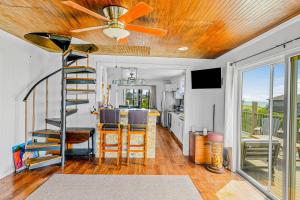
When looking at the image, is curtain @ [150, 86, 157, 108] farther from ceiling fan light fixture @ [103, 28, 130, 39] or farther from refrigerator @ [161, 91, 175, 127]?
ceiling fan light fixture @ [103, 28, 130, 39]

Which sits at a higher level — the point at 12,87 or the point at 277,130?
the point at 12,87

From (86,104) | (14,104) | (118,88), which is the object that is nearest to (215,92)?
(86,104)

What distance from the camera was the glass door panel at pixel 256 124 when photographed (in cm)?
285

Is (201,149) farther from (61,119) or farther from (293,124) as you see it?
(61,119)

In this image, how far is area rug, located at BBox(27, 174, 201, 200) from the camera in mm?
2537

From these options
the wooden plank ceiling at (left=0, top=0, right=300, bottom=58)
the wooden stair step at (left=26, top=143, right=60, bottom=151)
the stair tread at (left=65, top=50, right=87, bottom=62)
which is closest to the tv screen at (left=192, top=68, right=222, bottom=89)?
the wooden plank ceiling at (left=0, top=0, right=300, bottom=58)

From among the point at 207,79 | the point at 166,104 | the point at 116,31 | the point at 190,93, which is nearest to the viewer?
the point at 116,31

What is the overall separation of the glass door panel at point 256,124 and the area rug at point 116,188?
121 centimetres

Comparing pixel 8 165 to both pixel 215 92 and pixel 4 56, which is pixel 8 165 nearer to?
pixel 4 56

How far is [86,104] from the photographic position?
4.27 metres

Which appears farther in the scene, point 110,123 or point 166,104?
point 166,104

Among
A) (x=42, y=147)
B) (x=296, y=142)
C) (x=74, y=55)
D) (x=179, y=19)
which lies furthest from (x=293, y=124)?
(x=42, y=147)

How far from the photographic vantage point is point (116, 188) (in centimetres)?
277

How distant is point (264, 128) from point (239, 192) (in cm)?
108
